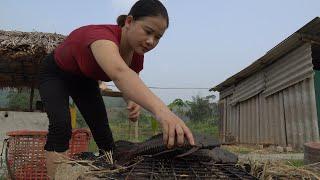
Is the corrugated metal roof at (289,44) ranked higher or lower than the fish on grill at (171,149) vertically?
higher

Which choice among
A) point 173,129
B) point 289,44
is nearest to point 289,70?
point 289,44

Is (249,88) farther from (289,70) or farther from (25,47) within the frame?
(25,47)

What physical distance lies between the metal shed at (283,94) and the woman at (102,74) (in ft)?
22.6

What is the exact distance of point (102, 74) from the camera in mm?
2580

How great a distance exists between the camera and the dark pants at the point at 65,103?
8.57ft

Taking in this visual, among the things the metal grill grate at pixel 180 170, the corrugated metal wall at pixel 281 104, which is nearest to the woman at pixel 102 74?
the metal grill grate at pixel 180 170

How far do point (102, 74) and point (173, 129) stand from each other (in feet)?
3.67

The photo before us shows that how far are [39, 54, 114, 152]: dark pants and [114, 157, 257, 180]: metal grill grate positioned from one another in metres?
0.89

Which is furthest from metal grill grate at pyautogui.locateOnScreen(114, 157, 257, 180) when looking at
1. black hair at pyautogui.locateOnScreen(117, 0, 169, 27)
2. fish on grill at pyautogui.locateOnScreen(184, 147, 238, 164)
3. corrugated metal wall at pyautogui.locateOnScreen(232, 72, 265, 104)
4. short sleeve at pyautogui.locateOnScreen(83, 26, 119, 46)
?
corrugated metal wall at pyautogui.locateOnScreen(232, 72, 265, 104)

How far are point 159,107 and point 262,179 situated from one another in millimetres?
619

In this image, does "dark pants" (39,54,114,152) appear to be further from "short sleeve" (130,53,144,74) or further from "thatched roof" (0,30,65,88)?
"thatched roof" (0,30,65,88)

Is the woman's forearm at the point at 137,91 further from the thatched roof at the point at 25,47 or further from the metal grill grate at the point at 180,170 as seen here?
the thatched roof at the point at 25,47

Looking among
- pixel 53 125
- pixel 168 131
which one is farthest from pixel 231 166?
pixel 53 125

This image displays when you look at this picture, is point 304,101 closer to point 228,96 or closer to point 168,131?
point 228,96
